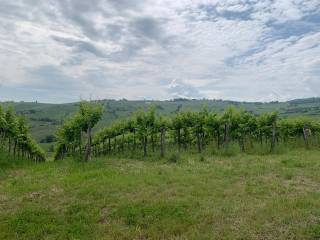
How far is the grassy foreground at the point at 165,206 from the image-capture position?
10.5 meters

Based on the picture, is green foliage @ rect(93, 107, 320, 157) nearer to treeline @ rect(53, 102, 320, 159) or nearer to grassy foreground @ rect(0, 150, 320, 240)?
treeline @ rect(53, 102, 320, 159)

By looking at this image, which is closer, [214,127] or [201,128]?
[201,128]

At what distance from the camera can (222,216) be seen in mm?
11734

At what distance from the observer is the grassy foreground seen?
10477 millimetres

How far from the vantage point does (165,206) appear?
1277cm

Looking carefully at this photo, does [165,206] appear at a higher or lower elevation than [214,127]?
lower

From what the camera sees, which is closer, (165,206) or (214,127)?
(165,206)

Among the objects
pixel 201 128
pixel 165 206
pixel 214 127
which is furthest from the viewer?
pixel 214 127

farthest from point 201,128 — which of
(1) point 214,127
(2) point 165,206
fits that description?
(2) point 165,206

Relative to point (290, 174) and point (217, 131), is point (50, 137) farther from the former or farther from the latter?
point (290, 174)

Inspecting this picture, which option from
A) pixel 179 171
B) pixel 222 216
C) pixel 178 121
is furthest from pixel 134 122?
pixel 222 216

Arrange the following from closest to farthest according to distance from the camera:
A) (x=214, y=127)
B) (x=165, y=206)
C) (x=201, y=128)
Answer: (x=165, y=206), (x=201, y=128), (x=214, y=127)

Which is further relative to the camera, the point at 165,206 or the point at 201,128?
the point at 201,128

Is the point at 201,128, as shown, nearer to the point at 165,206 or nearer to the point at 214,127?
the point at 214,127
